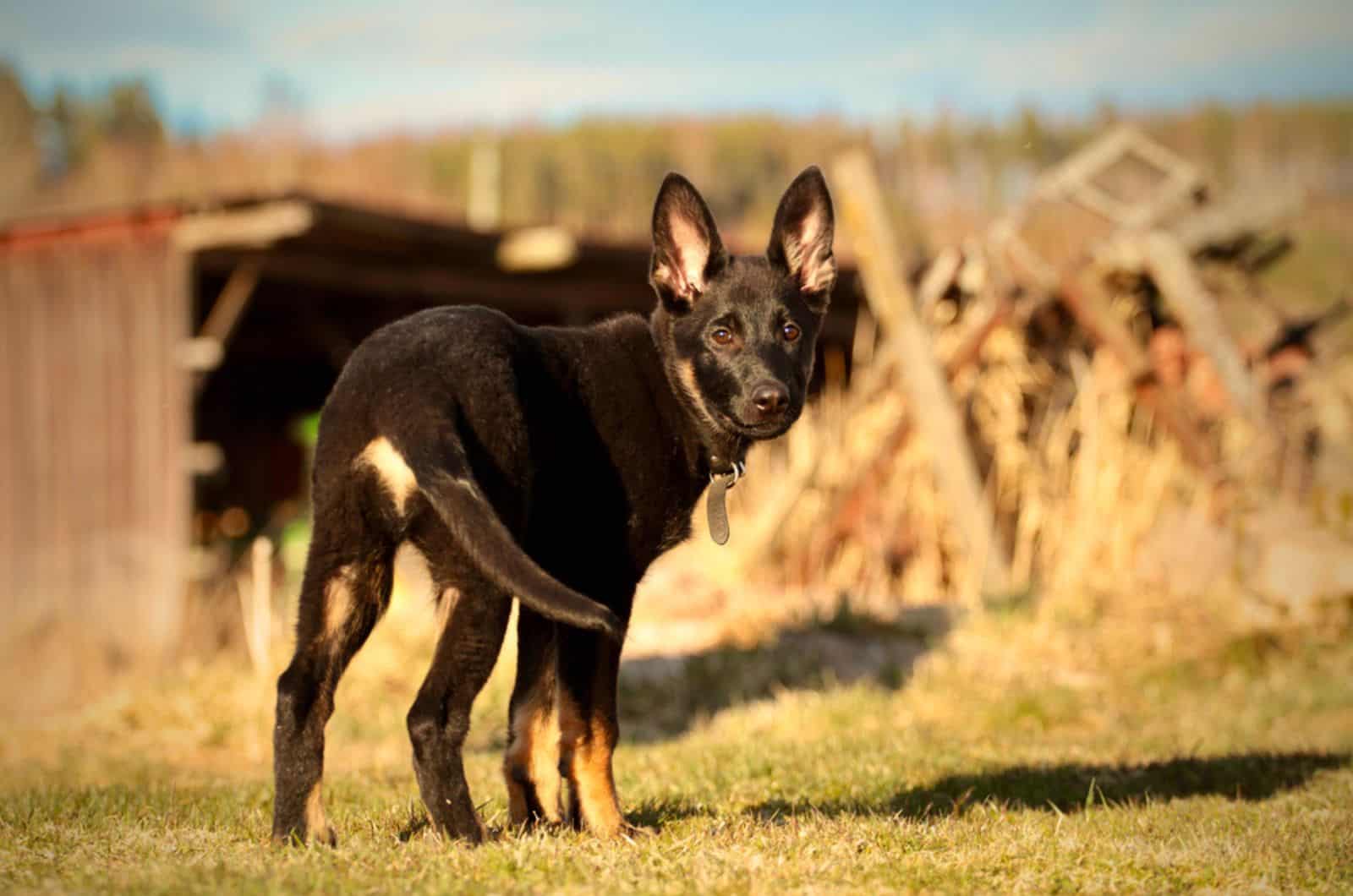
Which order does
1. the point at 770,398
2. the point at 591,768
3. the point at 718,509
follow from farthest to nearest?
the point at 718,509 < the point at 770,398 < the point at 591,768

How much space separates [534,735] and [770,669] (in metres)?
4.73

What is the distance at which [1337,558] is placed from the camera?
9992mm

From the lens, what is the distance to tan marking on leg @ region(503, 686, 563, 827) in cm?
496

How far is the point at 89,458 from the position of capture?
523 inches

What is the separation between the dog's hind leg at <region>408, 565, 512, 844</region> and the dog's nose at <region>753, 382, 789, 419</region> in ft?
3.94

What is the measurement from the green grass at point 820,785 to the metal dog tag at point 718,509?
1.02 meters

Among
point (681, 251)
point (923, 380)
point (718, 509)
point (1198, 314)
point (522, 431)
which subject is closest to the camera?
point (522, 431)

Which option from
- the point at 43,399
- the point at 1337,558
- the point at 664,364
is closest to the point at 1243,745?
the point at 1337,558

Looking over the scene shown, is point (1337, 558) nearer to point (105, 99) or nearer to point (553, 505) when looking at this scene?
point (553, 505)

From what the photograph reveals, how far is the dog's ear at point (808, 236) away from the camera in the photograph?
17.7ft

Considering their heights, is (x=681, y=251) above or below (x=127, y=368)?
above

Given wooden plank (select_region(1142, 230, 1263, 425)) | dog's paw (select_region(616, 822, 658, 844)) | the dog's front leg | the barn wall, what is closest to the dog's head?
the dog's front leg

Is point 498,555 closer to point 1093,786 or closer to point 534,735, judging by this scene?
point 534,735

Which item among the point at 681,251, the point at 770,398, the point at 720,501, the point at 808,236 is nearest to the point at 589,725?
the point at 720,501
